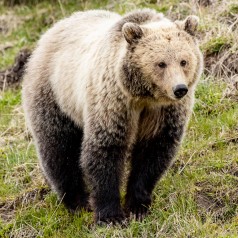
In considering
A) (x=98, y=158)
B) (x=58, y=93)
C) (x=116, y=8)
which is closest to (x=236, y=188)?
(x=98, y=158)

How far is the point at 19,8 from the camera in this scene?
12477mm

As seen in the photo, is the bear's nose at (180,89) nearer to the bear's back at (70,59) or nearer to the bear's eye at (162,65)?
the bear's eye at (162,65)

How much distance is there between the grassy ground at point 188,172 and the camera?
628cm

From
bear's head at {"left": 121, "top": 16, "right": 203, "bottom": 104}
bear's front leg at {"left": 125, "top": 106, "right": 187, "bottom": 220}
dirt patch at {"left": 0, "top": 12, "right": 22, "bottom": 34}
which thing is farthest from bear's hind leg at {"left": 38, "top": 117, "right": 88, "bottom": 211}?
dirt patch at {"left": 0, "top": 12, "right": 22, "bottom": 34}

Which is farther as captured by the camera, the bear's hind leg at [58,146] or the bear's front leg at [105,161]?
the bear's hind leg at [58,146]

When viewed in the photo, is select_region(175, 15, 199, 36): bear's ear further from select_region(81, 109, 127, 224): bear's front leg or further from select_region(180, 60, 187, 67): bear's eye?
select_region(81, 109, 127, 224): bear's front leg

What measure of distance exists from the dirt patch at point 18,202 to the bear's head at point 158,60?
205cm

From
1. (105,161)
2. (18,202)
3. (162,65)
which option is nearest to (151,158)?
(105,161)

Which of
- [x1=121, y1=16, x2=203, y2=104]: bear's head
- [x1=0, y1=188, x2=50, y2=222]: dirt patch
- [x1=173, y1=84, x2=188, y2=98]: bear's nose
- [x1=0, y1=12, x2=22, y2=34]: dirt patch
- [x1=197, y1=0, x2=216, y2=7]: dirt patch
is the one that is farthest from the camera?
[x1=0, y1=12, x2=22, y2=34]: dirt patch

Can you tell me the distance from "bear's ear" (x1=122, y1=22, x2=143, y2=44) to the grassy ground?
5.16 feet

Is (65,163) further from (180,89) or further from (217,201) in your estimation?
(180,89)

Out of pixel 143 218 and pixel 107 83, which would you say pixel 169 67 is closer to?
pixel 107 83

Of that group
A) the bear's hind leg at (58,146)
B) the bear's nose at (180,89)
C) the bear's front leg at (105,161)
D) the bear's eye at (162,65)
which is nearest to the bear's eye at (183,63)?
the bear's eye at (162,65)

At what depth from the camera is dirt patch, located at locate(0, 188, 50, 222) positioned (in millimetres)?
7301
